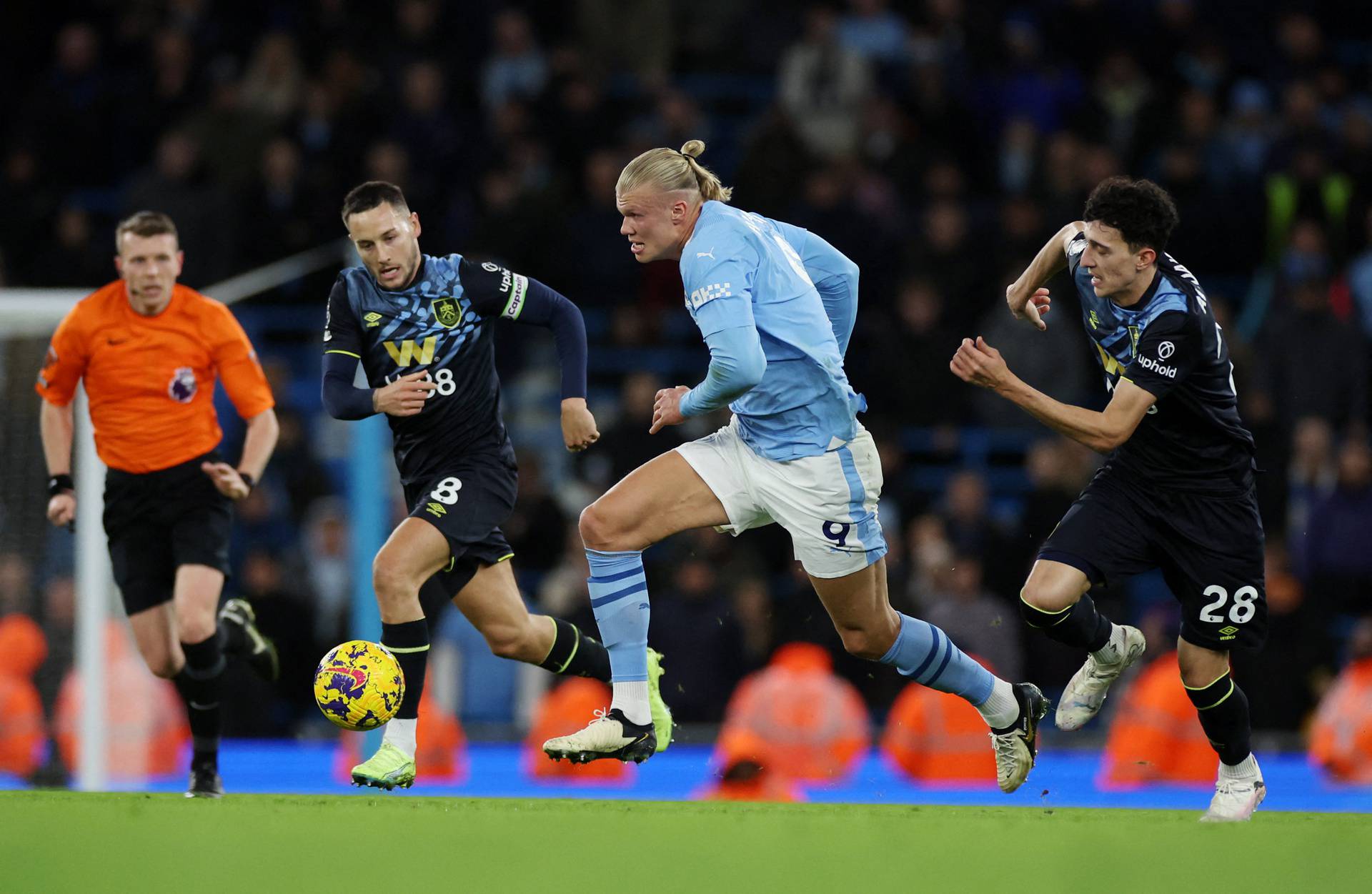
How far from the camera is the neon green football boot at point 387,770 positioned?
6.15m

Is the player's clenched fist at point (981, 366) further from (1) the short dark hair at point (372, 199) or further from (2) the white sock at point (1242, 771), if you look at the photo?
(1) the short dark hair at point (372, 199)

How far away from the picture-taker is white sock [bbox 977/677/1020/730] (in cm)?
653

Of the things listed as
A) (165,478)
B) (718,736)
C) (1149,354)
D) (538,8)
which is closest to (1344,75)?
(538,8)

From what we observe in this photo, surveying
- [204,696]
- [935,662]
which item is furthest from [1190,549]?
[204,696]

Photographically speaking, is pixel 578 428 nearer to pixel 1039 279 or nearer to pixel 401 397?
pixel 401 397

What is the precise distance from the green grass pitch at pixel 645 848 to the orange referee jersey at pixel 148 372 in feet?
5.84

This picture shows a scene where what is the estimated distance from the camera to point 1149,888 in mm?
5234

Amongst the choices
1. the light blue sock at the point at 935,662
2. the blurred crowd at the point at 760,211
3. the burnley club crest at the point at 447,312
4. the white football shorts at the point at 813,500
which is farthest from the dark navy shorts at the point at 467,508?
the blurred crowd at the point at 760,211

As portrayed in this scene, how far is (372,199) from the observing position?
6.27m

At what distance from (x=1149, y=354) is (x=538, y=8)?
1065 cm

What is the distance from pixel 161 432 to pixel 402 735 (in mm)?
1661

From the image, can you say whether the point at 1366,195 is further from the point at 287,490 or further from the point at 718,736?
the point at 287,490

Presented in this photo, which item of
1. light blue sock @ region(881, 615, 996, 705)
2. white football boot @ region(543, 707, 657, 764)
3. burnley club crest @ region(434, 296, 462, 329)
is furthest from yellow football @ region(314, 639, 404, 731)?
light blue sock @ region(881, 615, 996, 705)

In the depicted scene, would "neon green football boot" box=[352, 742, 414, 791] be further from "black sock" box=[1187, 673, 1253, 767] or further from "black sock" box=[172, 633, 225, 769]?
"black sock" box=[1187, 673, 1253, 767]
